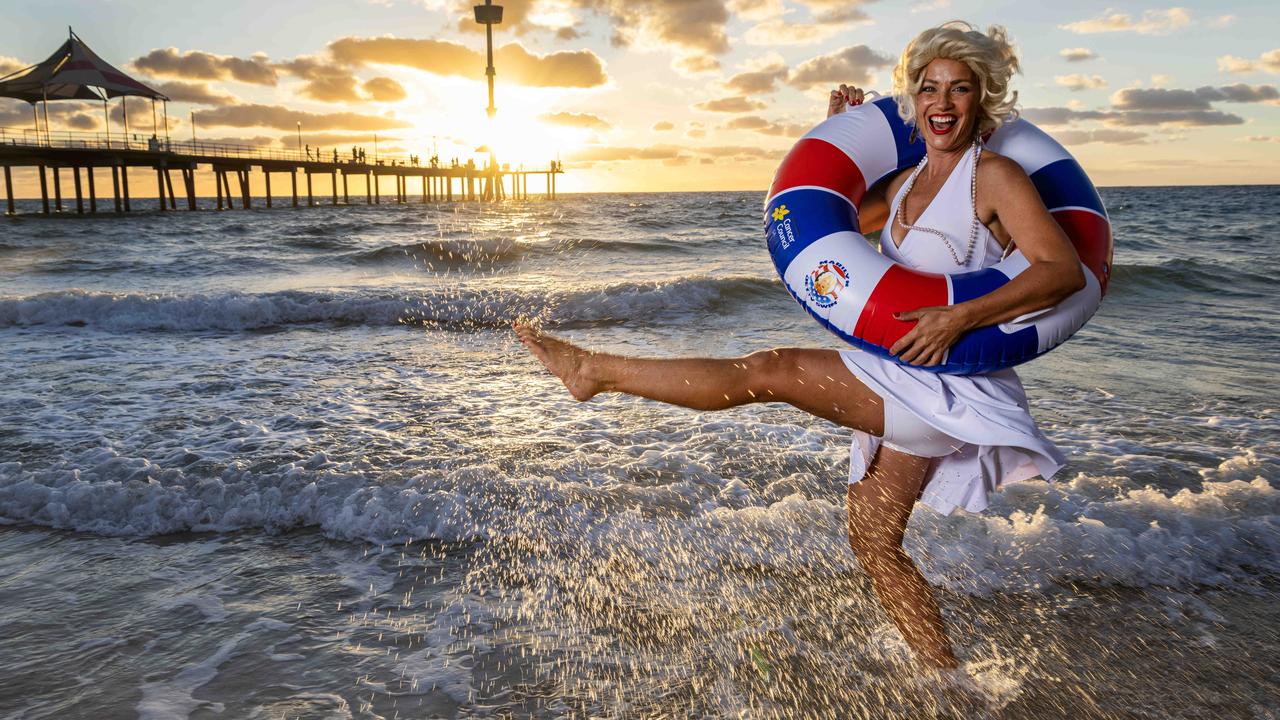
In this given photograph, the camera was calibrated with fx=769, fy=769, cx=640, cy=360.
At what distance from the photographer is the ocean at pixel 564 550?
86.5 inches

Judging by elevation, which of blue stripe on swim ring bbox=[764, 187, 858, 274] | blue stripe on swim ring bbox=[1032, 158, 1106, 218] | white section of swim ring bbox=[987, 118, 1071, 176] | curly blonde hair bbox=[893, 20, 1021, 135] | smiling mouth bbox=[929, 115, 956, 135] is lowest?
blue stripe on swim ring bbox=[764, 187, 858, 274]


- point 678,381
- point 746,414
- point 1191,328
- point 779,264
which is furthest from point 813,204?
point 1191,328

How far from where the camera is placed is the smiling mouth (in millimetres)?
1842

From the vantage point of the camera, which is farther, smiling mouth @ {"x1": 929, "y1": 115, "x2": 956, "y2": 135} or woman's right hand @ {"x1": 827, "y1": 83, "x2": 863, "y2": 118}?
woman's right hand @ {"x1": 827, "y1": 83, "x2": 863, "y2": 118}

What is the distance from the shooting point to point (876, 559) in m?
2.11

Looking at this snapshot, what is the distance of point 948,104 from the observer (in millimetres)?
1837

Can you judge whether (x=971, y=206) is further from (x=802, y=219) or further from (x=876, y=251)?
(x=802, y=219)

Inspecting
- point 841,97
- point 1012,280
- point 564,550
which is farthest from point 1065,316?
point 564,550

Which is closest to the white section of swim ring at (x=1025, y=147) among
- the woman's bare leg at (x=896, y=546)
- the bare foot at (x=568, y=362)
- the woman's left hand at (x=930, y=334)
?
the woman's left hand at (x=930, y=334)

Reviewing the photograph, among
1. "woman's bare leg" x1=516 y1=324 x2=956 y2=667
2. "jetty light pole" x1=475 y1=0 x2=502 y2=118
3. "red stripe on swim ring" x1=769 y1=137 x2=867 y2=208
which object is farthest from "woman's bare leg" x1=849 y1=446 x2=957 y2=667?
"jetty light pole" x1=475 y1=0 x2=502 y2=118

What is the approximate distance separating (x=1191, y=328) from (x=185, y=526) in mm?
8822

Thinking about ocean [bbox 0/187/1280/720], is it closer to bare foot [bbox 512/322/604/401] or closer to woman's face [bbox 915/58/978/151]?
bare foot [bbox 512/322/604/401]

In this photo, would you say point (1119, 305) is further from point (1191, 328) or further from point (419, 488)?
point (419, 488)

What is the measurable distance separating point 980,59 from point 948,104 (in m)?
0.11
